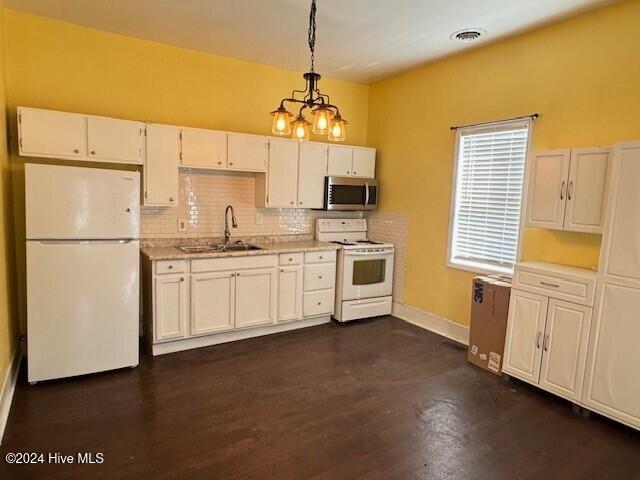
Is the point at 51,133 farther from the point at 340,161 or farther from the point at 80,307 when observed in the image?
the point at 340,161

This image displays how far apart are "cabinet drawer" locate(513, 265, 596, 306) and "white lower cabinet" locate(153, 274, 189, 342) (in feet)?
9.43

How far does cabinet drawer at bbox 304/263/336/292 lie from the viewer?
14.5ft

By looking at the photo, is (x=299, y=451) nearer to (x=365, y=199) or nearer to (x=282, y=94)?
(x=365, y=199)

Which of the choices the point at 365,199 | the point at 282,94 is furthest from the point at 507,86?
the point at 282,94

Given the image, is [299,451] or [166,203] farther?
[166,203]

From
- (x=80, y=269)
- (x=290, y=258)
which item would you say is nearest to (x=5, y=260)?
(x=80, y=269)

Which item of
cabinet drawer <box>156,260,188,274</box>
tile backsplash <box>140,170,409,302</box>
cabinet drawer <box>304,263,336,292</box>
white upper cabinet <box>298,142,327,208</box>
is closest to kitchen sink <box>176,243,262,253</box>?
tile backsplash <box>140,170,409,302</box>

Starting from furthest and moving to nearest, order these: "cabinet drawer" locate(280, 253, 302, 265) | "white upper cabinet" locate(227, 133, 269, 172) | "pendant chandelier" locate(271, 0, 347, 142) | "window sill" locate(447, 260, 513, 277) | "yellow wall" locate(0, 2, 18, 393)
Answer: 1. "cabinet drawer" locate(280, 253, 302, 265)
2. "white upper cabinet" locate(227, 133, 269, 172)
3. "window sill" locate(447, 260, 513, 277)
4. "yellow wall" locate(0, 2, 18, 393)
5. "pendant chandelier" locate(271, 0, 347, 142)

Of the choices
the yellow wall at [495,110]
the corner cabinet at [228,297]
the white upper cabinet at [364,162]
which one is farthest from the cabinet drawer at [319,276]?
the white upper cabinet at [364,162]

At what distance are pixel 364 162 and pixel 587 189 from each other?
2621 mm

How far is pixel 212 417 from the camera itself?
8.83ft

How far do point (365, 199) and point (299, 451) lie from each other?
10.5 ft

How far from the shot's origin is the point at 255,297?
13.3ft

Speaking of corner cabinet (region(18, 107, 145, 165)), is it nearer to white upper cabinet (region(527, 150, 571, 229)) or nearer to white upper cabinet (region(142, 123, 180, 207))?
white upper cabinet (region(142, 123, 180, 207))
